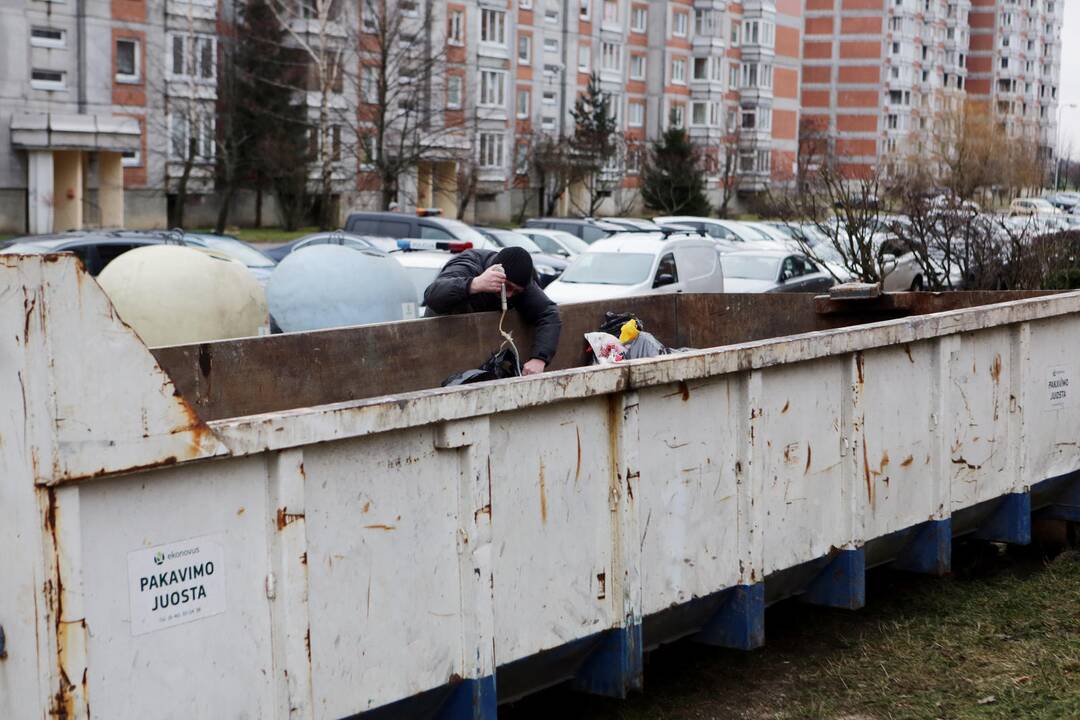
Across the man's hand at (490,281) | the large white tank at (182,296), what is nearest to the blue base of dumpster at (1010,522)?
the man's hand at (490,281)

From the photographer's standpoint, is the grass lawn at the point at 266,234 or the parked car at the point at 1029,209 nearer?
the parked car at the point at 1029,209

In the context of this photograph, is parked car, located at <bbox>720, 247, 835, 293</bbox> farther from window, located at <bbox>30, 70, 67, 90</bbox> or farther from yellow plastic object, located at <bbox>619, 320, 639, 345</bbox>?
window, located at <bbox>30, 70, 67, 90</bbox>

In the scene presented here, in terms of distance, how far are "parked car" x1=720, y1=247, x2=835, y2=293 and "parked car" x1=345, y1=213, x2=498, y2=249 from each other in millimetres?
6015

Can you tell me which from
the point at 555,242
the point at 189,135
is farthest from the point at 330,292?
the point at 189,135

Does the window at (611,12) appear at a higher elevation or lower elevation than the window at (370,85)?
higher

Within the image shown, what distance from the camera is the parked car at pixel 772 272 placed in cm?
2416

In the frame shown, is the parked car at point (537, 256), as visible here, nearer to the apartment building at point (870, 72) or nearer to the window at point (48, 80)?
the window at point (48, 80)

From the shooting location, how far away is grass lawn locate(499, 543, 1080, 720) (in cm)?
587

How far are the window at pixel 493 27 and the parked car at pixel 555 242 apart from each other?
36.8 m

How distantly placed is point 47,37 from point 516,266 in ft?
150

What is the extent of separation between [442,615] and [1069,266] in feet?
46.6

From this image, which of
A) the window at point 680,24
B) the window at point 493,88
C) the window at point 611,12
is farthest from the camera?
the window at point 680,24

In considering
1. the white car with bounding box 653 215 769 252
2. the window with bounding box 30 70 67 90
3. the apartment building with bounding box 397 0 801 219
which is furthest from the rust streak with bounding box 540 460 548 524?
the apartment building with bounding box 397 0 801 219

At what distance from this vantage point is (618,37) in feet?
265
